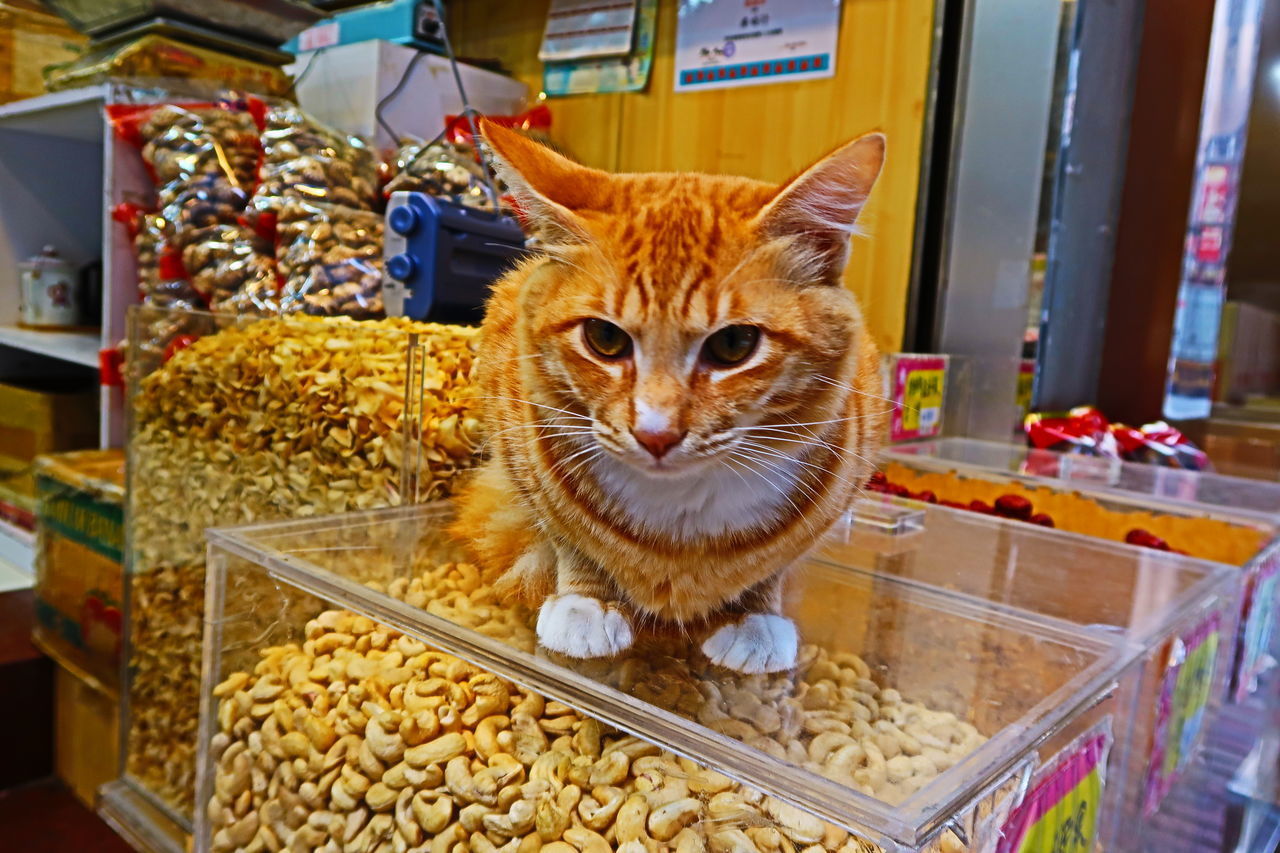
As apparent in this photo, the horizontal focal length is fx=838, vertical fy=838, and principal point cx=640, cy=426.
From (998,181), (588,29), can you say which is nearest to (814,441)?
(998,181)

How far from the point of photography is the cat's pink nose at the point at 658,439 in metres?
0.55

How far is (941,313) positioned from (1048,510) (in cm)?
52

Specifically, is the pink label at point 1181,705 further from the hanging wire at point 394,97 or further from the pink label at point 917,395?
the hanging wire at point 394,97

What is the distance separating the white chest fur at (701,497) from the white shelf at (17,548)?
6.62ft

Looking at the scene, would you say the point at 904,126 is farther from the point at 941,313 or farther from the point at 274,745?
the point at 274,745

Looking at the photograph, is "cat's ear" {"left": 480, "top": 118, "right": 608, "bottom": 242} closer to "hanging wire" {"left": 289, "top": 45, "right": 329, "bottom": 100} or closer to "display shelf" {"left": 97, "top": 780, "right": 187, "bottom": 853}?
"display shelf" {"left": 97, "top": 780, "right": 187, "bottom": 853}

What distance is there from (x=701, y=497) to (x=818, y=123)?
1.36m

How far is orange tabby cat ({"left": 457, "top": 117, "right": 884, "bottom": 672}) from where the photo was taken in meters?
0.58

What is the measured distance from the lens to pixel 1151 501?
1349mm

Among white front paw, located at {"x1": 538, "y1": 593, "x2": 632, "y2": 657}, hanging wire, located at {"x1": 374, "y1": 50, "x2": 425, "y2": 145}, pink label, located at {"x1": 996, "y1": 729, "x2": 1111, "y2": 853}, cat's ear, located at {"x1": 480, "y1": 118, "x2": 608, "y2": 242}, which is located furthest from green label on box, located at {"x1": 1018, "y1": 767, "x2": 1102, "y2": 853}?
hanging wire, located at {"x1": 374, "y1": 50, "x2": 425, "y2": 145}

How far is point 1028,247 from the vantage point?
5.79ft

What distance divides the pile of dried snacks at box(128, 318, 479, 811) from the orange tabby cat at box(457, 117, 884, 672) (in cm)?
37

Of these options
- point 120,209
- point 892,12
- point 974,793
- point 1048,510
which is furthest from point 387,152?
point 974,793

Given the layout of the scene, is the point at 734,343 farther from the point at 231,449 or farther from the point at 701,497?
the point at 231,449
